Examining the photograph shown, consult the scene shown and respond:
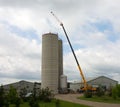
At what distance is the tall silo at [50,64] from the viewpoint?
307ft

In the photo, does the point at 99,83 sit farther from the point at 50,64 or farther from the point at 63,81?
the point at 50,64

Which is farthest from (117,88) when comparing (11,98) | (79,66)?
(79,66)

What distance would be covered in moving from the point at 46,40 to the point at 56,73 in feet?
37.1

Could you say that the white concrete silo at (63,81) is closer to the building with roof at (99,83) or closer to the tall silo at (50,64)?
the tall silo at (50,64)

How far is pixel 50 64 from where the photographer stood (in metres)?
93.2

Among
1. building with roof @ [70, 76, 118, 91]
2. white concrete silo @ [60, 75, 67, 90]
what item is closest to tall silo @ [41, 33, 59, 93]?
white concrete silo @ [60, 75, 67, 90]

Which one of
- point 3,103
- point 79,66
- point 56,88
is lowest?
point 3,103

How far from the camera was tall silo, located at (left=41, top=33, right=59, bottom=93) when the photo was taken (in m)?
93.4

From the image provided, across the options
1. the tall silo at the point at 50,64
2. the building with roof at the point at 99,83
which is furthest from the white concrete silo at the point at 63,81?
the building with roof at the point at 99,83

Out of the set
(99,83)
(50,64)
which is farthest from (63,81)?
(99,83)

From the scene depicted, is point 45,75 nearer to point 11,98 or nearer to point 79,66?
point 79,66

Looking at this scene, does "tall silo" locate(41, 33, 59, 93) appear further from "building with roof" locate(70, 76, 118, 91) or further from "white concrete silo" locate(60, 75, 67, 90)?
"building with roof" locate(70, 76, 118, 91)

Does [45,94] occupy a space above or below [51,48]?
below

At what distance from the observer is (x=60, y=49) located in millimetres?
107812
